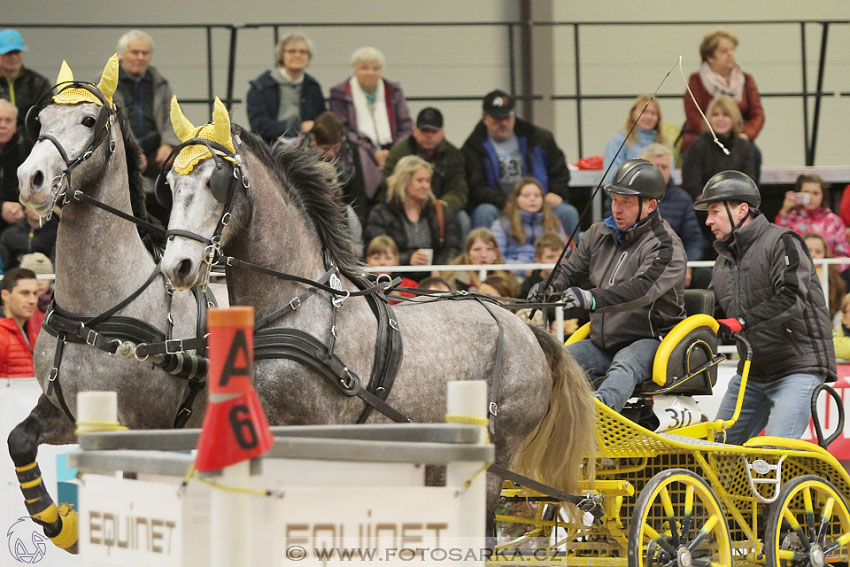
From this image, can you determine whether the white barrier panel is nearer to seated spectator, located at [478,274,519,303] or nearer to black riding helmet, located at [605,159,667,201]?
seated spectator, located at [478,274,519,303]

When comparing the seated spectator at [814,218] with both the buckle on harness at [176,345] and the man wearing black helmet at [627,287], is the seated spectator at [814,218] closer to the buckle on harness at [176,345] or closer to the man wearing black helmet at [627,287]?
the man wearing black helmet at [627,287]

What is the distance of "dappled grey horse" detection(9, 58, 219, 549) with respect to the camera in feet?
17.4

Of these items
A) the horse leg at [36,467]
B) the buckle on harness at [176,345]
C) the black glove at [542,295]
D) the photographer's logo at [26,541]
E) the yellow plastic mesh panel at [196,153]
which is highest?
the yellow plastic mesh panel at [196,153]

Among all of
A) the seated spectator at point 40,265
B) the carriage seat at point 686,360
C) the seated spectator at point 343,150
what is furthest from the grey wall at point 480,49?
the carriage seat at point 686,360

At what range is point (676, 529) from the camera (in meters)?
5.51

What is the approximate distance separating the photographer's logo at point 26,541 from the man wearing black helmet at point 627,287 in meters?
3.14

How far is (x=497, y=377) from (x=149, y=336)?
1457mm

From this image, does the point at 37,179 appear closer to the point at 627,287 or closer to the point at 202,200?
the point at 202,200

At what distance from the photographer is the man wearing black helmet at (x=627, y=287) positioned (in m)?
5.84

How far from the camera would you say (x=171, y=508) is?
8.80 feet

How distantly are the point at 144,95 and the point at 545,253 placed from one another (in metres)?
3.20

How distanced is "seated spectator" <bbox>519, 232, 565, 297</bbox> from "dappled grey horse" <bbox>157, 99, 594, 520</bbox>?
336 centimetres

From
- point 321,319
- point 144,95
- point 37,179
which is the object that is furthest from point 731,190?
point 144,95

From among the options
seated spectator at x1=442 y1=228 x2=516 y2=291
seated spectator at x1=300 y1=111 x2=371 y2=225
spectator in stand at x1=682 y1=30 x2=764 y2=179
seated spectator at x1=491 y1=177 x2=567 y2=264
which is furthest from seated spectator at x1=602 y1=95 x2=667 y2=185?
seated spectator at x1=300 y1=111 x2=371 y2=225
